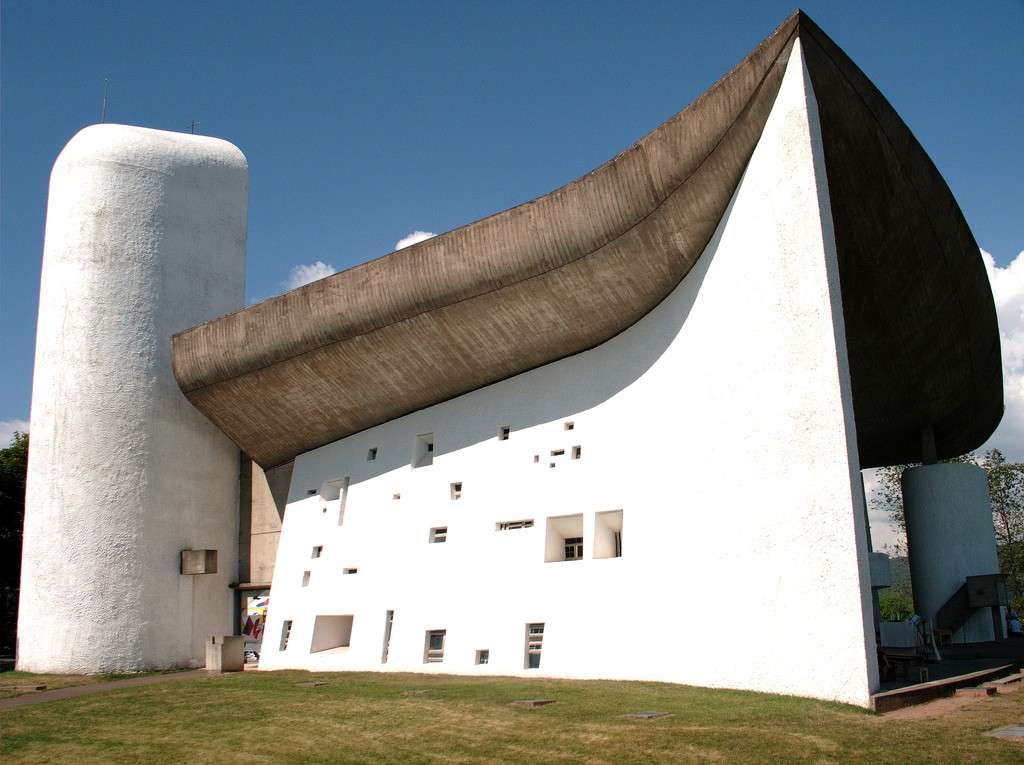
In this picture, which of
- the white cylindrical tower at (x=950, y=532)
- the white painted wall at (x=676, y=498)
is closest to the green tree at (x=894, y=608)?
the white cylindrical tower at (x=950, y=532)

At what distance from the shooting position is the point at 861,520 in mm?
11008

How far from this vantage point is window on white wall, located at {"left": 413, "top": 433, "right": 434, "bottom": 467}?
60.3 ft

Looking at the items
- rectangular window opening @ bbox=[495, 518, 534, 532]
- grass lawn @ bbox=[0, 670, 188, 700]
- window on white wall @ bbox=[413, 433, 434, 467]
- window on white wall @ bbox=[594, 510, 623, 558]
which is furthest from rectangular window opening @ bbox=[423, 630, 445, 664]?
grass lawn @ bbox=[0, 670, 188, 700]

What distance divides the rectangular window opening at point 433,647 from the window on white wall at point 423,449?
10.9ft

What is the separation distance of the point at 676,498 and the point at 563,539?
9.94ft

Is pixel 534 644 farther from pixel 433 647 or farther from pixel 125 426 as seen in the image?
pixel 125 426

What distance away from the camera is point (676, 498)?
13.4 meters

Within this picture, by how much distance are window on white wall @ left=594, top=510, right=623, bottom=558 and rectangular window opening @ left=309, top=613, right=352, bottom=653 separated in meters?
6.20

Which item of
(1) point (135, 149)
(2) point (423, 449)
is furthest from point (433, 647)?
(1) point (135, 149)

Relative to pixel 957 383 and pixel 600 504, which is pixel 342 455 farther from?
pixel 957 383

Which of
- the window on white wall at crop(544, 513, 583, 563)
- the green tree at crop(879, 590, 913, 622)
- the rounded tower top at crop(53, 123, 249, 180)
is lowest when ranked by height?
the green tree at crop(879, 590, 913, 622)

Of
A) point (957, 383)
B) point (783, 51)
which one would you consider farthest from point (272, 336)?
point (957, 383)

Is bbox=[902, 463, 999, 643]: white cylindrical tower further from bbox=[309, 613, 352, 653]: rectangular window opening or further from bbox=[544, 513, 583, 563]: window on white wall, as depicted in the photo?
bbox=[309, 613, 352, 653]: rectangular window opening

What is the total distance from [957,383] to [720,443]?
39.9 ft
